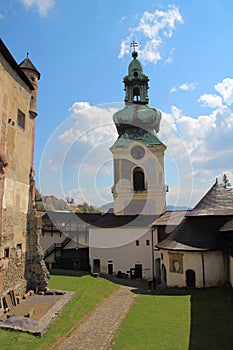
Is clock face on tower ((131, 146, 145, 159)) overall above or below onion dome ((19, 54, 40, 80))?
below

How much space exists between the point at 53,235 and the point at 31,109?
20286mm

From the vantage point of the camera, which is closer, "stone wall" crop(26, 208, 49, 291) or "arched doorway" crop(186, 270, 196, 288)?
"stone wall" crop(26, 208, 49, 291)

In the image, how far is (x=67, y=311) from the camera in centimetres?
1524

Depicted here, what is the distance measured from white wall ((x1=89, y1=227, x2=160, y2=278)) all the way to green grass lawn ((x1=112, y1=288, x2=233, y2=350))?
10267 mm

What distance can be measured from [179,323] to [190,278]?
9.15m

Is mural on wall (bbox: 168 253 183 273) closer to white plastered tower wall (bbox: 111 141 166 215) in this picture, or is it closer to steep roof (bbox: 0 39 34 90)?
white plastered tower wall (bbox: 111 141 166 215)

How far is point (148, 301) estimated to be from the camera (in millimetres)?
18859

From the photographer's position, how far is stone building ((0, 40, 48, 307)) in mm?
16172

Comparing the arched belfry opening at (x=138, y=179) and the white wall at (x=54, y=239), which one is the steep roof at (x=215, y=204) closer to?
the arched belfry opening at (x=138, y=179)

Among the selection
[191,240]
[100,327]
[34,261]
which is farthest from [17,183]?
[191,240]

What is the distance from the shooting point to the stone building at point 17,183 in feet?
53.1

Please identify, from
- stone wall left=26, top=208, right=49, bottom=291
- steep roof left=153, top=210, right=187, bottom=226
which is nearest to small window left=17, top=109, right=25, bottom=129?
stone wall left=26, top=208, right=49, bottom=291

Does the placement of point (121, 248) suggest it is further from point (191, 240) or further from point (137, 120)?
point (137, 120)

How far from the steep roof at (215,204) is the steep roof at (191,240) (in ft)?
4.49
